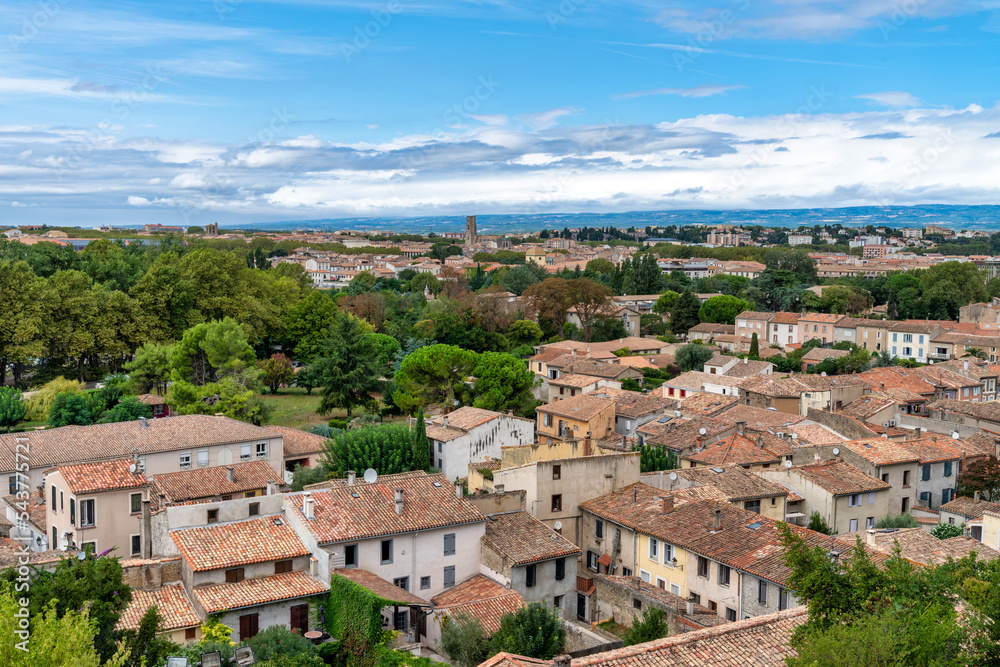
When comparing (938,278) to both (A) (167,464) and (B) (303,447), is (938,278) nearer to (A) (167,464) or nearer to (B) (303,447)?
(B) (303,447)

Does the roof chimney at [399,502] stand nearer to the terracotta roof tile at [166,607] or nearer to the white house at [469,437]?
the terracotta roof tile at [166,607]

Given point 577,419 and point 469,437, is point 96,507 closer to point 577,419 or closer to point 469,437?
point 469,437

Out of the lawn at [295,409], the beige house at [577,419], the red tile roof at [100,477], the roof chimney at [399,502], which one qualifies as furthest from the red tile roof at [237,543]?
the lawn at [295,409]

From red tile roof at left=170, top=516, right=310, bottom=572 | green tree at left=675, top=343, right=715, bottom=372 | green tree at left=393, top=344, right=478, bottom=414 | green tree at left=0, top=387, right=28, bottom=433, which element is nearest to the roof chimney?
red tile roof at left=170, top=516, right=310, bottom=572

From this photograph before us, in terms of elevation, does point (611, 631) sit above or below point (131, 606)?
below

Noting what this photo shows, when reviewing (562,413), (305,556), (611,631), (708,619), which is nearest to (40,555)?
(305,556)

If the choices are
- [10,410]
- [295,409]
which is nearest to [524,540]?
[10,410]
